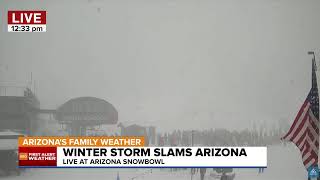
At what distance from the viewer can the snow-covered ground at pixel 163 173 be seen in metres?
7.88

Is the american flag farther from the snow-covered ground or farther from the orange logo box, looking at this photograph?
the orange logo box

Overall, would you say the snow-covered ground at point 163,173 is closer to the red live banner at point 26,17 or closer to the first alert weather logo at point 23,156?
the first alert weather logo at point 23,156

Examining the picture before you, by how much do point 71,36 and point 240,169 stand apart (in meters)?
4.49

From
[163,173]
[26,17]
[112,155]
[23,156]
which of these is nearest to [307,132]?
[163,173]

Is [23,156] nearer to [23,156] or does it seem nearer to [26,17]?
[23,156]

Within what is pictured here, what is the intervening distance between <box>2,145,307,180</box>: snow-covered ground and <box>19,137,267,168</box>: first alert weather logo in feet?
0.60

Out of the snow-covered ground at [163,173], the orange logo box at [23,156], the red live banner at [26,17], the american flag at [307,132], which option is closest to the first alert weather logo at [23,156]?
the orange logo box at [23,156]

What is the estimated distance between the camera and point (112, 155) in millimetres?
7742

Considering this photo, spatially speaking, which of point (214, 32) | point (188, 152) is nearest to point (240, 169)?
point (188, 152)

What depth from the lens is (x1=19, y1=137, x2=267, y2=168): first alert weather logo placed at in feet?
25.4

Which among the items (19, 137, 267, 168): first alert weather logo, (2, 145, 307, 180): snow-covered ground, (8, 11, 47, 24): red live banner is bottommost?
(2, 145, 307, 180): snow-covered ground

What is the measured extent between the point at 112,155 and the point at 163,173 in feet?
3.66

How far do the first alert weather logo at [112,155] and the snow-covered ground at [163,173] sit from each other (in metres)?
0.18

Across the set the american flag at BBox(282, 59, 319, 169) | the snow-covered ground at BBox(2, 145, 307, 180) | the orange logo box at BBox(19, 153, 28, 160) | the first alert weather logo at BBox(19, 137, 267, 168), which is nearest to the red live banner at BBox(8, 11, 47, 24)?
the first alert weather logo at BBox(19, 137, 267, 168)
